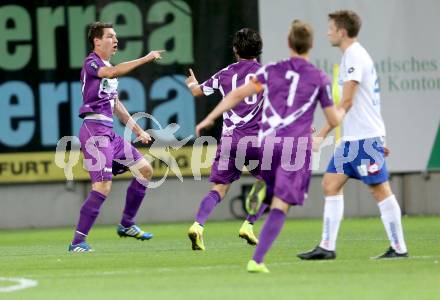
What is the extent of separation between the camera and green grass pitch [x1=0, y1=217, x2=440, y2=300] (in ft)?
28.9

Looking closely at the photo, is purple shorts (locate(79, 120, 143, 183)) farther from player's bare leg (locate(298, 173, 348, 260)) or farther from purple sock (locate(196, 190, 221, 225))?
player's bare leg (locate(298, 173, 348, 260))

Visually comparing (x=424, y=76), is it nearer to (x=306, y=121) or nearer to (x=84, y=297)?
(x=306, y=121)

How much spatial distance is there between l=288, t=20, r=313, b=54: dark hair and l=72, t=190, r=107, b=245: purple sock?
158 inches

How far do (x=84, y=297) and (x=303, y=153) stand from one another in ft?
7.61

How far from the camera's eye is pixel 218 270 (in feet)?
34.6

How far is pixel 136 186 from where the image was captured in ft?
48.3

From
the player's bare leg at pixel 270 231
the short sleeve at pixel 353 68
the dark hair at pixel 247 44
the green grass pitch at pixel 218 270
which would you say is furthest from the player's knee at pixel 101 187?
the player's bare leg at pixel 270 231

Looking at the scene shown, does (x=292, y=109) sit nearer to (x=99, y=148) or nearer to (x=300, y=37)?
(x=300, y=37)

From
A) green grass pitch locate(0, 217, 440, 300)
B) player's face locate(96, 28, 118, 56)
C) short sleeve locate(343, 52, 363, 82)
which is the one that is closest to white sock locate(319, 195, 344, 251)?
green grass pitch locate(0, 217, 440, 300)

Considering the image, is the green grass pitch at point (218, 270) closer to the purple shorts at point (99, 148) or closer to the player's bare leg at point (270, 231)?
the player's bare leg at point (270, 231)

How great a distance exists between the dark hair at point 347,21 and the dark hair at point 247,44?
1935 mm

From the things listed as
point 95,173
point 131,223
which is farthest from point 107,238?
point 95,173

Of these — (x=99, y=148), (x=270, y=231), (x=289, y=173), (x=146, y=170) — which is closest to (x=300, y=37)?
(x=289, y=173)

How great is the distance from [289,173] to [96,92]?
4202 millimetres
